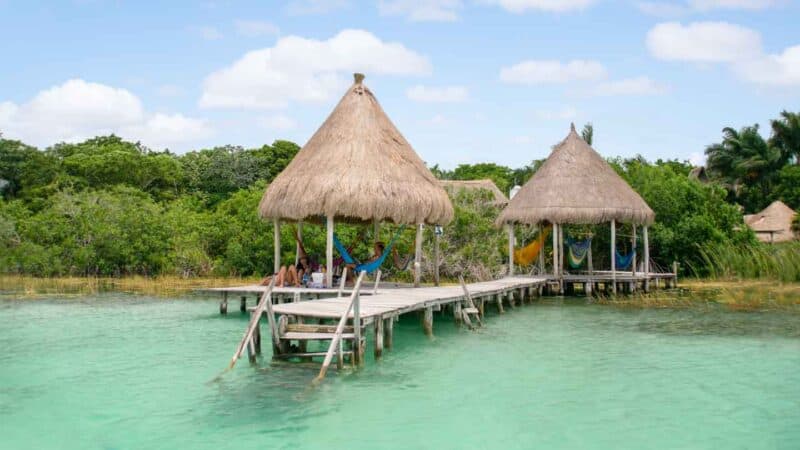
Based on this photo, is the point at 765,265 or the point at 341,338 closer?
the point at 341,338

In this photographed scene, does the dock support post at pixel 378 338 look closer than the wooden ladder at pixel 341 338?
No

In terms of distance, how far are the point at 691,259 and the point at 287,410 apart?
17569 mm

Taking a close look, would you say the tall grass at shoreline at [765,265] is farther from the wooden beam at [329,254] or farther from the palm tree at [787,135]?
the palm tree at [787,135]

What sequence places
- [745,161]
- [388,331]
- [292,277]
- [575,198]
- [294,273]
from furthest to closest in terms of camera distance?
1. [745,161]
2. [575,198]
3. [292,277]
4. [294,273]
5. [388,331]

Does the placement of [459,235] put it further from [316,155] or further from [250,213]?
[316,155]

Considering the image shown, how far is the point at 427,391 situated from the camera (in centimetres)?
792

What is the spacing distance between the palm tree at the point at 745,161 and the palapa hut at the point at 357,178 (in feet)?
78.7

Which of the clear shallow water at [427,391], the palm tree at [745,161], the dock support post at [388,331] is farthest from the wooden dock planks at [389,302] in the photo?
the palm tree at [745,161]

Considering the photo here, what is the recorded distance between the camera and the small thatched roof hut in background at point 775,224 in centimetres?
2945

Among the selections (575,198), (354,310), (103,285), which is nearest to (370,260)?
(354,310)

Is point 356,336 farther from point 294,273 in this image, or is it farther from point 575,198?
point 575,198

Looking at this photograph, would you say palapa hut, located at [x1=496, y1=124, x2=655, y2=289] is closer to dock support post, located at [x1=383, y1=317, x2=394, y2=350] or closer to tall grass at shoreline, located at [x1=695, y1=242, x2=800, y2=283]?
tall grass at shoreline, located at [x1=695, y1=242, x2=800, y2=283]

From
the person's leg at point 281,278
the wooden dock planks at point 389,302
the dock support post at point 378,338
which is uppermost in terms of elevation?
the person's leg at point 281,278

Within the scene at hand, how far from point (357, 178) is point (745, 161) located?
1019 inches
